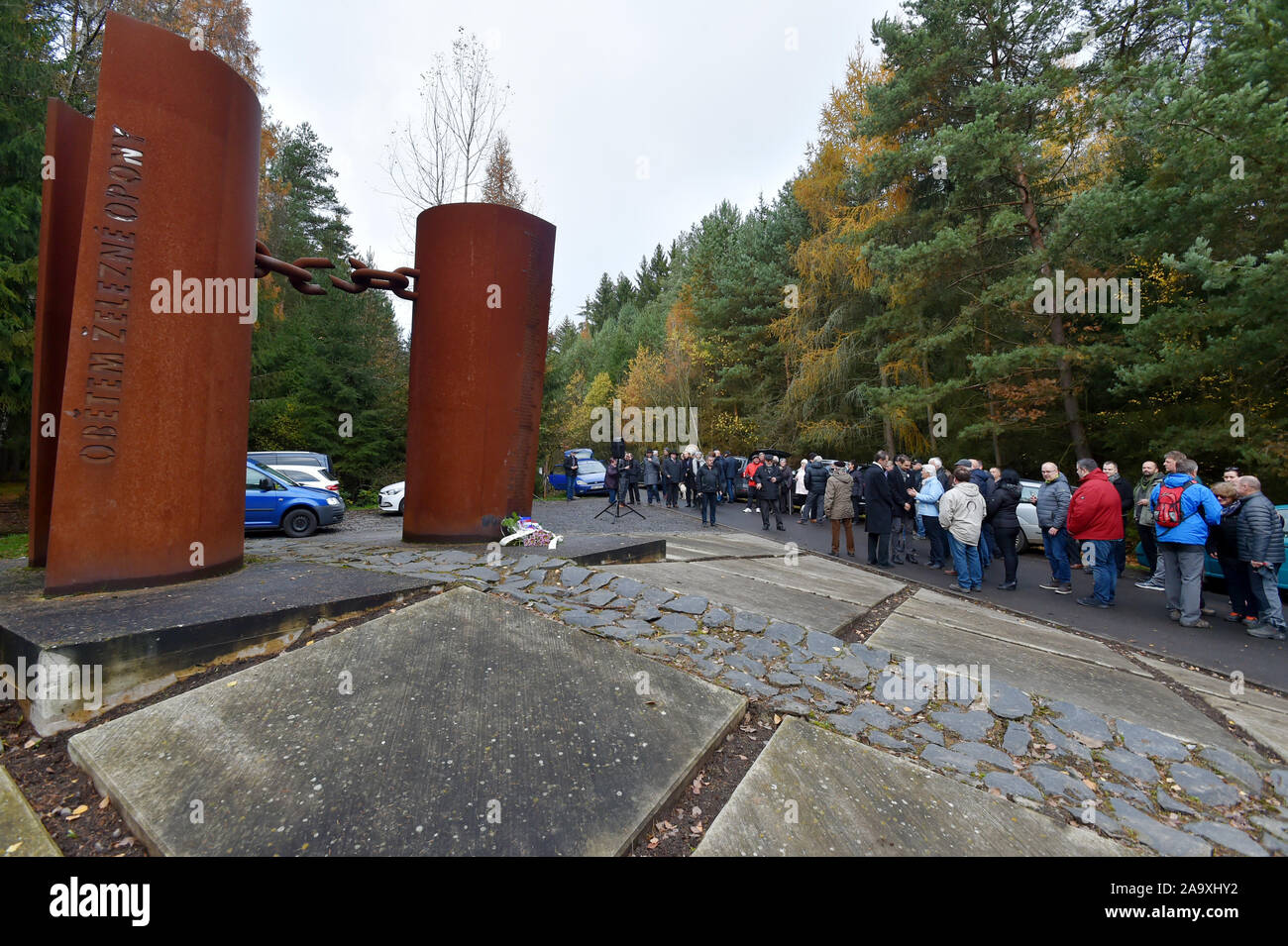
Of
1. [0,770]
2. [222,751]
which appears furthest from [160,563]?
[222,751]

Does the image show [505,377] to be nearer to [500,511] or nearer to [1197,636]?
[500,511]

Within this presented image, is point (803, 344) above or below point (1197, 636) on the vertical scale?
above

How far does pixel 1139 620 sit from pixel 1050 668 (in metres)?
3.19

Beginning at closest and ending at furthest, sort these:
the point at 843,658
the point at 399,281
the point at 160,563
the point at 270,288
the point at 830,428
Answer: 1. the point at 160,563
2. the point at 843,658
3. the point at 399,281
4. the point at 270,288
5. the point at 830,428

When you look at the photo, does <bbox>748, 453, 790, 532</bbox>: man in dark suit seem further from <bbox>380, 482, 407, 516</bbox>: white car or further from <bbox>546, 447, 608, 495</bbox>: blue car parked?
<bbox>546, 447, 608, 495</bbox>: blue car parked

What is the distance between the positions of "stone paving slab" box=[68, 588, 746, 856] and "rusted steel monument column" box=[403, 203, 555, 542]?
2623 mm

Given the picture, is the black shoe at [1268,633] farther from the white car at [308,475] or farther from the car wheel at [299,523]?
the white car at [308,475]

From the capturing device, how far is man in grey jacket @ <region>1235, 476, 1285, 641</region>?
597 cm

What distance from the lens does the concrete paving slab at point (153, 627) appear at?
2.79m

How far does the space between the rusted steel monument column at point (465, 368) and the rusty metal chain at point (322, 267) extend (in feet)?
0.92

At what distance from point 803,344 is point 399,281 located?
17.5 m

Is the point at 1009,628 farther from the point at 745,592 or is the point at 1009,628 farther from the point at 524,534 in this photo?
the point at 524,534

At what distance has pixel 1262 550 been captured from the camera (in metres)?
5.98

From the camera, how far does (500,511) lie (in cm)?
628
